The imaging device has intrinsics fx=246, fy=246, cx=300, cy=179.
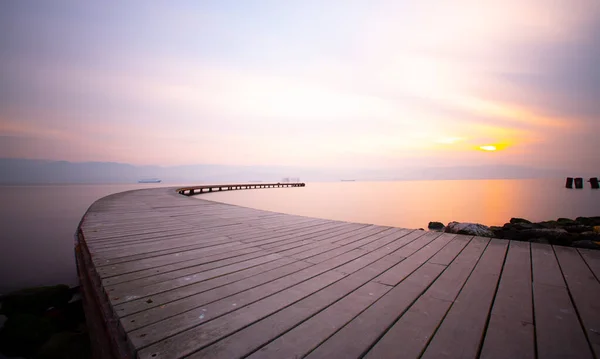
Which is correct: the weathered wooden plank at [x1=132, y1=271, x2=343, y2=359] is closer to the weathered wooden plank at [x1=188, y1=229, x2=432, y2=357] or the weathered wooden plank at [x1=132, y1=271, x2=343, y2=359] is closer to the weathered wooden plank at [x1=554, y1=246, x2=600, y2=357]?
the weathered wooden plank at [x1=188, y1=229, x2=432, y2=357]

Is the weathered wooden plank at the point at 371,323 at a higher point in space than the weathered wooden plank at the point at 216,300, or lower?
higher

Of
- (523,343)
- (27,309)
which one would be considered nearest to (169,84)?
(27,309)

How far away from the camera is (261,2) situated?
20500 millimetres

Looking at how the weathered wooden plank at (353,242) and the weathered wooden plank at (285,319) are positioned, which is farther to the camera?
the weathered wooden plank at (353,242)

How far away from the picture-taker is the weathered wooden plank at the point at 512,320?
108 cm

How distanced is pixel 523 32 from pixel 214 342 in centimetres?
1631

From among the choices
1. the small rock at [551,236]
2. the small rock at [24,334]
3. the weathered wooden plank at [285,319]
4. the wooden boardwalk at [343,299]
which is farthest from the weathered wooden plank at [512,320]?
the small rock at [24,334]

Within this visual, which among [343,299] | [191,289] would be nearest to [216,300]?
[191,289]

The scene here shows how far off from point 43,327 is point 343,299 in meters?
3.35

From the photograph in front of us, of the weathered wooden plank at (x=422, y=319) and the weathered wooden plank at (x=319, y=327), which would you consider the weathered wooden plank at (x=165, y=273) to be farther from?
the weathered wooden plank at (x=422, y=319)

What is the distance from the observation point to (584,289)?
1713mm

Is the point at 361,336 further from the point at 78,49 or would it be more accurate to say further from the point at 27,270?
the point at 78,49

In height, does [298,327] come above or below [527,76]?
below

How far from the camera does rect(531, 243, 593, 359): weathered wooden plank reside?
3.54 feet
